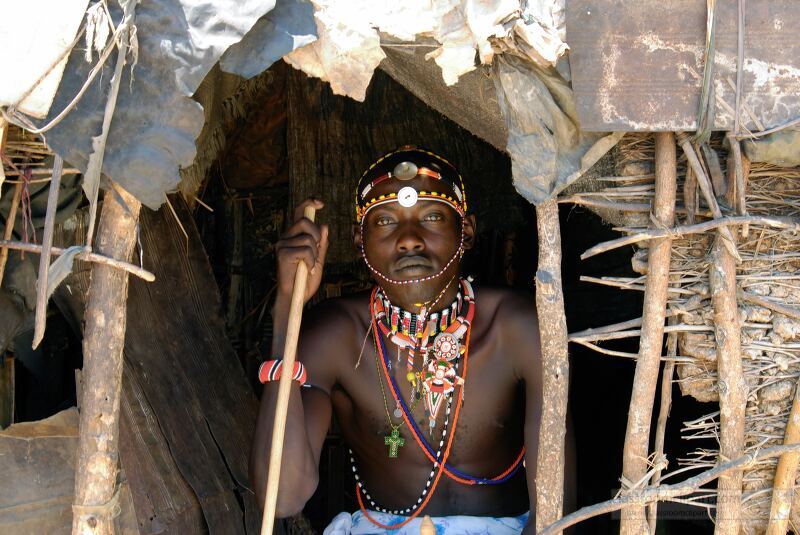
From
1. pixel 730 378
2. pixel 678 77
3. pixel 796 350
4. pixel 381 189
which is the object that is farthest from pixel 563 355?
pixel 381 189

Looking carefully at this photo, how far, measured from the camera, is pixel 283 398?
288 cm

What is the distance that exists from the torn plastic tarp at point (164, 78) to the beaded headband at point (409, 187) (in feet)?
3.97

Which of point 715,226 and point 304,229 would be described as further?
point 304,229

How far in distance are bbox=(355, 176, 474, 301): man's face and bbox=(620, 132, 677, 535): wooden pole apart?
3.36ft

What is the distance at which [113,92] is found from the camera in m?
2.35

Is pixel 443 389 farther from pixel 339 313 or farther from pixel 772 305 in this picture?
pixel 772 305

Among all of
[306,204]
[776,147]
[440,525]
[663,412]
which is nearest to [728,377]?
[663,412]

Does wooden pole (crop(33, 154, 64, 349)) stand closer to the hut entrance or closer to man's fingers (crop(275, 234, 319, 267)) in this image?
man's fingers (crop(275, 234, 319, 267))

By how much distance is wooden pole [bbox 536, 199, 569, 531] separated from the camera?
2652 millimetres

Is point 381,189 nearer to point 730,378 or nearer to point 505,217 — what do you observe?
point 505,217

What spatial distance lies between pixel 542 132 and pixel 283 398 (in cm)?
114

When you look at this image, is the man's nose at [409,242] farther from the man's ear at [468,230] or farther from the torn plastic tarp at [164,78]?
the torn plastic tarp at [164,78]

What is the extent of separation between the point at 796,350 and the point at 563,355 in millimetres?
672

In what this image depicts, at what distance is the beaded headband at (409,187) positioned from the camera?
3502 millimetres
